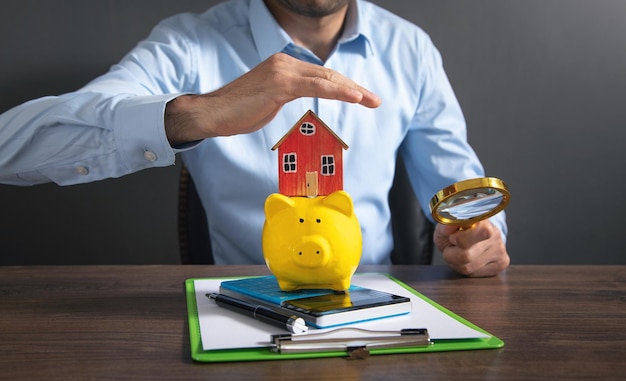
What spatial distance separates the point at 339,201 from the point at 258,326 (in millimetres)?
181

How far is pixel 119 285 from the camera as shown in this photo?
3.50ft

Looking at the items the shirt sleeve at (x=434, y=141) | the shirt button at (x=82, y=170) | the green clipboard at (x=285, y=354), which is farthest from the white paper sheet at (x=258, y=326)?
the shirt sleeve at (x=434, y=141)

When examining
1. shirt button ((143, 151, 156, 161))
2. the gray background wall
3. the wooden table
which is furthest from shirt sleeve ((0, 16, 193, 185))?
the gray background wall

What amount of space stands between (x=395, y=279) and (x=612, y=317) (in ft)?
1.07

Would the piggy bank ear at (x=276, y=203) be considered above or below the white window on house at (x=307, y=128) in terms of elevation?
below

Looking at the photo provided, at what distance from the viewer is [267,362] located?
2.26 ft

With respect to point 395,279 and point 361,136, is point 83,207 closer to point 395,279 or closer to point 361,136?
point 361,136

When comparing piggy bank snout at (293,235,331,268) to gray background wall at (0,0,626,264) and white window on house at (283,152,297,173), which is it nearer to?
white window on house at (283,152,297,173)

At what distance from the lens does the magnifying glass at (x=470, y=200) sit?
3.05 feet

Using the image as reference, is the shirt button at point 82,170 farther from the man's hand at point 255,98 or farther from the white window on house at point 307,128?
the white window on house at point 307,128

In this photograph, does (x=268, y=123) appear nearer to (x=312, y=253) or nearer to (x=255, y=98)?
(x=255, y=98)

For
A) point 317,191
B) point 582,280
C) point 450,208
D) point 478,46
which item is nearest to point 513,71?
point 478,46

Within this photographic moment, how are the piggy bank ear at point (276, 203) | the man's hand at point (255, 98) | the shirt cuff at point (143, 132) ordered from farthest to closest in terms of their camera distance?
the shirt cuff at point (143, 132) < the man's hand at point (255, 98) < the piggy bank ear at point (276, 203)

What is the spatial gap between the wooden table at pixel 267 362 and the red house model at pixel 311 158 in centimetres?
22
